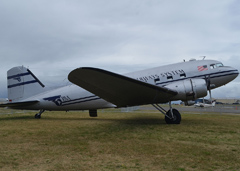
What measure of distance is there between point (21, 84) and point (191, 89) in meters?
12.7

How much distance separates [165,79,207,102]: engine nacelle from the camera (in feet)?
35.3

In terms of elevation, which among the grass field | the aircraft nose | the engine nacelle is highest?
the aircraft nose

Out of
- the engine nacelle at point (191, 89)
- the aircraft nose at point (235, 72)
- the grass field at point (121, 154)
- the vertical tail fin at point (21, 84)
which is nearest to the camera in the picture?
the grass field at point (121, 154)

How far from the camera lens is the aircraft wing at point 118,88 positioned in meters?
7.81

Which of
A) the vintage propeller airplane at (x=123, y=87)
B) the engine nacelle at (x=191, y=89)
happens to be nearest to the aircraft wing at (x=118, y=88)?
the vintage propeller airplane at (x=123, y=87)

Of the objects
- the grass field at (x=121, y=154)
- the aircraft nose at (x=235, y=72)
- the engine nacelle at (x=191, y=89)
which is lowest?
the grass field at (x=121, y=154)

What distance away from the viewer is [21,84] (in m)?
14.7

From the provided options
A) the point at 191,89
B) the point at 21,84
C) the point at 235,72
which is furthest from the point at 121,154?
the point at 21,84

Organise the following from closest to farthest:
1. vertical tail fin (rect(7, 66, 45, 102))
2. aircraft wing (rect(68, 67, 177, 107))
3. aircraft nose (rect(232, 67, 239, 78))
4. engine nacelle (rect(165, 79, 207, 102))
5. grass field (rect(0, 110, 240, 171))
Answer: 1. grass field (rect(0, 110, 240, 171))
2. aircraft wing (rect(68, 67, 177, 107))
3. engine nacelle (rect(165, 79, 207, 102))
4. aircraft nose (rect(232, 67, 239, 78))
5. vertical tail fin (rect(7, 66, 45, 102))

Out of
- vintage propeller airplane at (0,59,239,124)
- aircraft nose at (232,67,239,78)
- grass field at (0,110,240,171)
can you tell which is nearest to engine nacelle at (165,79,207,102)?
vintage propeller airplane at (0,59,239,124)

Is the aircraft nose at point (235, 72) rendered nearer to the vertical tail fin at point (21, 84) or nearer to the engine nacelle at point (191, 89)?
the engine nacelle at point (191, 89)

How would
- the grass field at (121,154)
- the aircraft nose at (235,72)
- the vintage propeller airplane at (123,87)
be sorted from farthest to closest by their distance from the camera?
1. the aircraft nose at (235,72)
2. the vintage propeller airplane at (123,87)
3. the grass field at (121,154)

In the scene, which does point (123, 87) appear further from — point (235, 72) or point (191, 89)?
point (235, 72)

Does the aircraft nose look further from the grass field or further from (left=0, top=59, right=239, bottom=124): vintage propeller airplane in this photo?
the grass field
